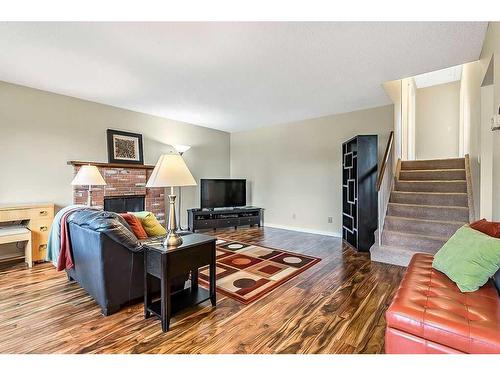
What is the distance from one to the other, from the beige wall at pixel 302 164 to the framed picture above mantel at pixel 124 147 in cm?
262

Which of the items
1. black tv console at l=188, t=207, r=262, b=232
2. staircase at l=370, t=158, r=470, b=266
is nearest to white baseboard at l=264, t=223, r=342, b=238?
black tv console at l=188, t=207, r=262, b=232

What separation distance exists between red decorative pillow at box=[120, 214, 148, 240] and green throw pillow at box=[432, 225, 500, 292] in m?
2.61

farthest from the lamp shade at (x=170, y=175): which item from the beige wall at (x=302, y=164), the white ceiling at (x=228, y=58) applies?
the beige wall at (x=302, y=164)

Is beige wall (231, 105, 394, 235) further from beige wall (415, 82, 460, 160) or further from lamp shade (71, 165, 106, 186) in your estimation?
lamp shade (71, 165, 106, 186)

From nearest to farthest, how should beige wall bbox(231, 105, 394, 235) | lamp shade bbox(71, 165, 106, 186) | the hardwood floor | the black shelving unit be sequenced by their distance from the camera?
the hardwood floor → lamp shade bbox(71, 165, 106, 186) → the black shelving unit → beige wall bbox(231, 105, 394, 235)

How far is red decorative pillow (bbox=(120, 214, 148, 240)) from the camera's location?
2529 millimetres

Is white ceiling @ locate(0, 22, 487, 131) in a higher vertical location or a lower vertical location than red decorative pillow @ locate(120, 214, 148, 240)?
higher

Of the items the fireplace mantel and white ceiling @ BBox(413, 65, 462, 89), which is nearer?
the fireplace mantel

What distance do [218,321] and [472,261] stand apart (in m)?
1.82

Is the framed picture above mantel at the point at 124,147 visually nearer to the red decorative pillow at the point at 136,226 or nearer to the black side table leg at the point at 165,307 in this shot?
the red decorative pillow at the point at 136,226

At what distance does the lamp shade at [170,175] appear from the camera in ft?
6.20
